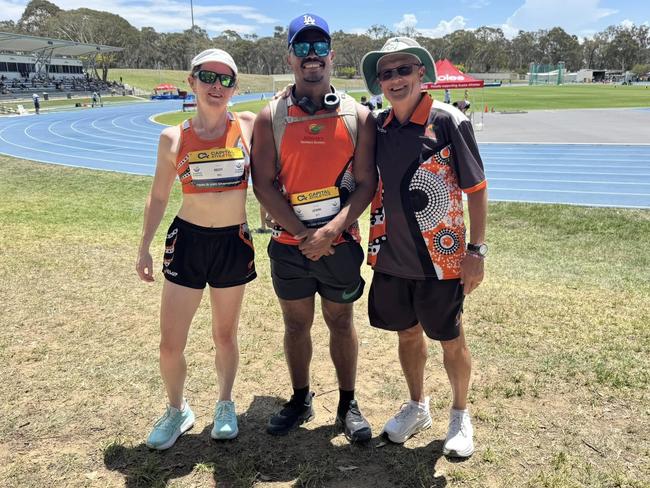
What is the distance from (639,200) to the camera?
9070 mm

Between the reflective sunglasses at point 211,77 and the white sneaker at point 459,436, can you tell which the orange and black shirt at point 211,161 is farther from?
the white sneaker at point 459,436

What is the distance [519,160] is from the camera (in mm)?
13969

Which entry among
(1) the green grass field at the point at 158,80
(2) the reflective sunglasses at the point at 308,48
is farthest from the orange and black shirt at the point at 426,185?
(1) the green grass field at the point at 158,80

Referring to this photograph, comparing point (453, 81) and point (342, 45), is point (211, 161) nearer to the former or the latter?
point (453, 81)

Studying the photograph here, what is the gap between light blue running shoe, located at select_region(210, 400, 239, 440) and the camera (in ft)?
9.77

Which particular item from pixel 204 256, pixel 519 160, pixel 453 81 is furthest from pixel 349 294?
pixel 453 81

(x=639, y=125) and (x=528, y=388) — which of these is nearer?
(x=528, y=388)

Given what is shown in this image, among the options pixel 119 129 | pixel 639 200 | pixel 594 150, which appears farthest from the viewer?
pixel 119 129

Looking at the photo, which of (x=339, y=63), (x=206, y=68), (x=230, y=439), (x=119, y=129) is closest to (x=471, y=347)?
(x=230, y=439)

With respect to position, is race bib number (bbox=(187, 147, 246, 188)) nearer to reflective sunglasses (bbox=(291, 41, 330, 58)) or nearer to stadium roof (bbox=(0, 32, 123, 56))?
reflective sunglasses (bbox=(291, 41, 330, 58))

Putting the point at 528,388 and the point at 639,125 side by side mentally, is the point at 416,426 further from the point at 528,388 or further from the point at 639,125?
the point at 639,125

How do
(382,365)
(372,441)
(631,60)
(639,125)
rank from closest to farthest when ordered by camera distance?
1. (372,441)
2. (382,365)
3. (639,125)
4. (631,60)

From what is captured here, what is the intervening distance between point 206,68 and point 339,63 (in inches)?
4952

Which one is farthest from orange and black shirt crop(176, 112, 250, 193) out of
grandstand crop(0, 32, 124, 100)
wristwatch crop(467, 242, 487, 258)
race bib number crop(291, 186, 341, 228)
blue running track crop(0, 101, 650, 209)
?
grandstand crop(0, 32, 124, 100)
